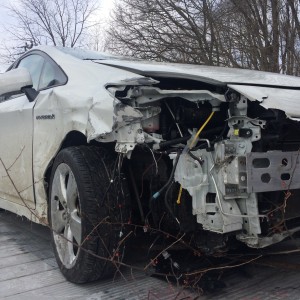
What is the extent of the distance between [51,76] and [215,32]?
13.5 metres

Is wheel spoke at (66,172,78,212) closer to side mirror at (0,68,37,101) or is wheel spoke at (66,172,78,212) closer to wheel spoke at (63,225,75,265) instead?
wheel spoke at (63,225,75,265)

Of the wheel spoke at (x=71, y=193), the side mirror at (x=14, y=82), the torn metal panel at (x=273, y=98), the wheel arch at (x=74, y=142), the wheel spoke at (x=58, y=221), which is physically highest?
the side mirror at (x=14, y=82)

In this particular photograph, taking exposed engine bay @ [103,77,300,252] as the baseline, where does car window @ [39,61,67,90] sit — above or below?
above

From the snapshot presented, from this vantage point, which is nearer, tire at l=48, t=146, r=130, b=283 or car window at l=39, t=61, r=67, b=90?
tire at l=48, t=146, r=130, b=283

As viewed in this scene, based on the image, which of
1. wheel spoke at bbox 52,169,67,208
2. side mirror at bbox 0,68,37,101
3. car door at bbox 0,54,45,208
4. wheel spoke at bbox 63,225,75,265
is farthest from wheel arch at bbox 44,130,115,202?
side mirror at bbox 0,68,37,101

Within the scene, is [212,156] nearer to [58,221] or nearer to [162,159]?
[162,159]

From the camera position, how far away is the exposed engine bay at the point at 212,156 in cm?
246

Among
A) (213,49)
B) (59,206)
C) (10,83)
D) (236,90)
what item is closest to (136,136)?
(236,90)

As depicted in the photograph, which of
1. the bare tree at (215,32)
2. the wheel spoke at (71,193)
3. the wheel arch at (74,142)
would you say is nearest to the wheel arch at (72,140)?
the wheel arch at (74,142)

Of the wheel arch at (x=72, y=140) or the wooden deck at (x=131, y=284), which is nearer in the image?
the wooden deck at (x=131, y=284)

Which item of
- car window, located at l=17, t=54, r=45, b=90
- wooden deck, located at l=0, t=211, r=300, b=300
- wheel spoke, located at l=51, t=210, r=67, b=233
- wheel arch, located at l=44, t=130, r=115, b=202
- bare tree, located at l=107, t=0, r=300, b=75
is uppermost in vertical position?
bare tree, located at l=107, t=0, r=300, b=75

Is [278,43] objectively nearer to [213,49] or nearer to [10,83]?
[213,49]

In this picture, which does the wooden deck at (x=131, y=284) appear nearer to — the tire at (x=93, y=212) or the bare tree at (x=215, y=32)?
the tire at (x=93, y=212)

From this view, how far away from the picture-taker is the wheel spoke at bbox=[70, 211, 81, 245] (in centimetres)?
297
